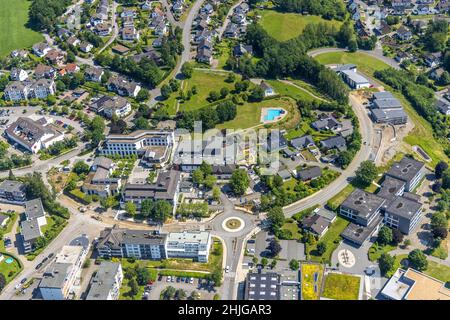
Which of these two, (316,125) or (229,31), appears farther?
(229,31)

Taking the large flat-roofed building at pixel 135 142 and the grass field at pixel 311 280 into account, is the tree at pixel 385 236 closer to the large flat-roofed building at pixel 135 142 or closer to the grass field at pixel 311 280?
the grass field at pixel 311 280

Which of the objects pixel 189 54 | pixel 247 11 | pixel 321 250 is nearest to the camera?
pixel 321 250

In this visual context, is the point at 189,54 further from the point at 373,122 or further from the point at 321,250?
the point at 321,250

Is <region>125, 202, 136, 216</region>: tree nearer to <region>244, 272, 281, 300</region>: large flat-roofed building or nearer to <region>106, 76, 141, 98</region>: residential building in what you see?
<region>244, 272, 281, 300</region>: large flat-roofed building

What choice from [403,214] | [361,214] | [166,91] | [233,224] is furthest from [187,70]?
[403,214]

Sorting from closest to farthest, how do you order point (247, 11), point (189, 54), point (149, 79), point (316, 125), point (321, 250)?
point (321, 250) < point (316, 125) < point (149, 79) < point (189, 54) < point (247, 11)

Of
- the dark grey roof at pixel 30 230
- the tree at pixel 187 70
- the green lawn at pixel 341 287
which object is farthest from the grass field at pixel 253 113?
the green lawn at pixel 341 287

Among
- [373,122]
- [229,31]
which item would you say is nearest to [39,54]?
[229,31]
